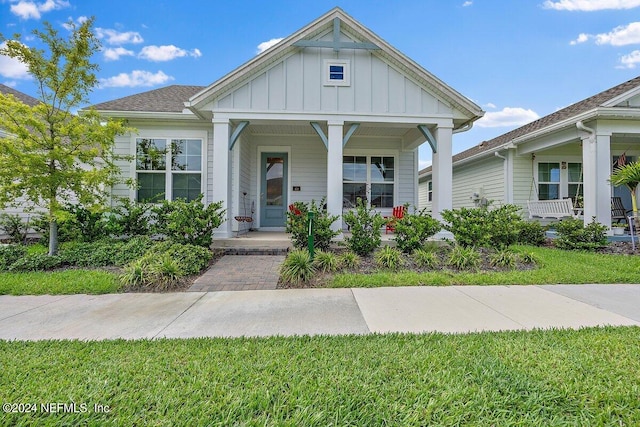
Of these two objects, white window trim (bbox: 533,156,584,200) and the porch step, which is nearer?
the porch step

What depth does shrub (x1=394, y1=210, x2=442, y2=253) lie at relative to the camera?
590 cm

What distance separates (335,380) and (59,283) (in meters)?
4.51

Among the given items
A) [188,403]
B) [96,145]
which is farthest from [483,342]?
[96,145]

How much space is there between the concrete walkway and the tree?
2.33 meters

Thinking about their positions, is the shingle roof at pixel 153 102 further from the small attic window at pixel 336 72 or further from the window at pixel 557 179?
the window at pixel 557 179

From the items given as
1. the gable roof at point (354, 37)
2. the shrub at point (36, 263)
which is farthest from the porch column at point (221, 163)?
the shrub at point (36, 263)

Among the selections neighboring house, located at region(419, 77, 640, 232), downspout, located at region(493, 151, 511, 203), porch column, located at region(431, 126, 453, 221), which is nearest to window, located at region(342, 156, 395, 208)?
porch column, located at region(431, 126, 453, 221)

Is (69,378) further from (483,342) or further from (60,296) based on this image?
(483,342)

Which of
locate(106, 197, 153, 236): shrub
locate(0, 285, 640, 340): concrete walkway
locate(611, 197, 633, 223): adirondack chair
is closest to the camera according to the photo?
locate(0, 285, 640, 340): concrete walkway

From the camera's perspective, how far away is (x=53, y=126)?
534 cm

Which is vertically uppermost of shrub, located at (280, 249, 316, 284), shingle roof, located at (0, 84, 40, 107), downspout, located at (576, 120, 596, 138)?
shingle roof, located at (0, 84, 40, 107)

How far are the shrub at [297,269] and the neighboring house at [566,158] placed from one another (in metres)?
7.73

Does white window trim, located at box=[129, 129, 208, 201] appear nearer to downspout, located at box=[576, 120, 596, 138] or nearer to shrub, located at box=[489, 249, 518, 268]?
shrub, located at box=[489, 249, 518, 268]

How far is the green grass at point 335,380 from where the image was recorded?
5.32ft
